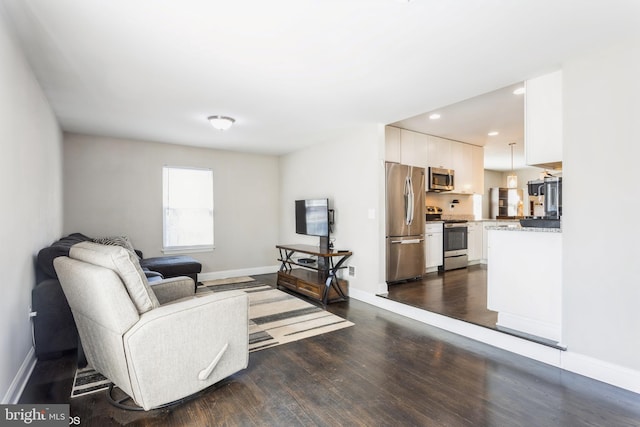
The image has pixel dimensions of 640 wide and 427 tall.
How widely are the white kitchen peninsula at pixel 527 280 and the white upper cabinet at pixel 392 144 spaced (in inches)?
87.9

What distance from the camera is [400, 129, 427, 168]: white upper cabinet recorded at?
5.16 metres

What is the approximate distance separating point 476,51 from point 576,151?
1118 mm

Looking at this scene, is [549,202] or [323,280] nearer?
[549,202]

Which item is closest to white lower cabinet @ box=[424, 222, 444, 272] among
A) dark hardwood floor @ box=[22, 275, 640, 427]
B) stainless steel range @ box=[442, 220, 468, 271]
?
stainless steel range @ box=[442, 220, 468, 271]

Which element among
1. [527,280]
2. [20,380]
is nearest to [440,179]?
[527,280]

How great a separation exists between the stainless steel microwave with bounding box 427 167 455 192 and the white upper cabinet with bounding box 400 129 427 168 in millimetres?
256

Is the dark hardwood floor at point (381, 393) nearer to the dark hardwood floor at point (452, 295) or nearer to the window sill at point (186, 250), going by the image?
the dark hardwood floor at point (452, 295)

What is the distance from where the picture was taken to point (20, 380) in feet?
7.27

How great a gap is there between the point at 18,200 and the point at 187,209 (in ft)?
11.4

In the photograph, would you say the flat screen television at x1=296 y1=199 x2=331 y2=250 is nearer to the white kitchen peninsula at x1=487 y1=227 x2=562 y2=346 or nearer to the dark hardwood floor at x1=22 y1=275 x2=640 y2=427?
the dark hardwood floor at x1=22 y1=275 x2=640 y2=427

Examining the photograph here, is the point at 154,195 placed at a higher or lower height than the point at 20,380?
higher

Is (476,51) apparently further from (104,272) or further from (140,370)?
(140,370)

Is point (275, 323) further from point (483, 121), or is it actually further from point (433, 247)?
point (483, 121)

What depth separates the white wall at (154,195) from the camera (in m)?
4.82
